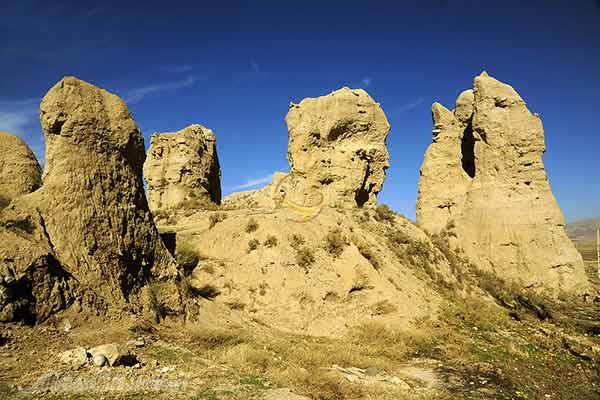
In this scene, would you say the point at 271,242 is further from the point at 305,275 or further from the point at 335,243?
the point at 335,243

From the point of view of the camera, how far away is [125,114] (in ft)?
33.3

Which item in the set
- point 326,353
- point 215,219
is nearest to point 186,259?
point 215,219

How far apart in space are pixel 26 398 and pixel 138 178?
6.09m

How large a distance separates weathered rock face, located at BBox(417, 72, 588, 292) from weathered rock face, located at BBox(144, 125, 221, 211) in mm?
12457

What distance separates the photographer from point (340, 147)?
862 inches

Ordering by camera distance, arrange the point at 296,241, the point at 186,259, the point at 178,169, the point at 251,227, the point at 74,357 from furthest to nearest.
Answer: the point at 178,169
the point at 251,227
the point at 296,241
the point at 186,259
the point at 74,357

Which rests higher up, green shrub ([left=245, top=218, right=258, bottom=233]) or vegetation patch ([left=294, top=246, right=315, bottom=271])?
green shrub ([left=245, top=218, right=258, bottom=233])

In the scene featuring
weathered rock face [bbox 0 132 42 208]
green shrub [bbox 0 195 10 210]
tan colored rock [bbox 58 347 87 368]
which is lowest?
tan colored rock [bbox 58 347 87 368]

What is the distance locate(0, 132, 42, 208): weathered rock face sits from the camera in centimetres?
1011

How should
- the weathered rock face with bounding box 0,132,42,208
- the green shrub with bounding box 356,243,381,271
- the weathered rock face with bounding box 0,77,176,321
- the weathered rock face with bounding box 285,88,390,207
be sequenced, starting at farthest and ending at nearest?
the weathered rock face with bounding box 285,88,390,207, the green shrub with bounding box 356,243,381,271, the weathered rock face with bounding box 0,132,42,208, the weathered rock face with bounding box 0,77,176,321

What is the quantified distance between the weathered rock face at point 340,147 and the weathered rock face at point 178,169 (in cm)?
Answer: 558

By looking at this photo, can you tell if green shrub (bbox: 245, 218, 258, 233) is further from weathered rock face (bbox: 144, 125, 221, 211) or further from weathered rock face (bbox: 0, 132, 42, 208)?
weathered rock face (bbox: 144, 125, 221, 211)

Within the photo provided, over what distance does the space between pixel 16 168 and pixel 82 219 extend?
2.90 m

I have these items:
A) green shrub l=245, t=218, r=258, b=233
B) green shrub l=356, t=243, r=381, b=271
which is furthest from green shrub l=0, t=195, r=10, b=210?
green shrub l=356, t=243, r=381, b=271
